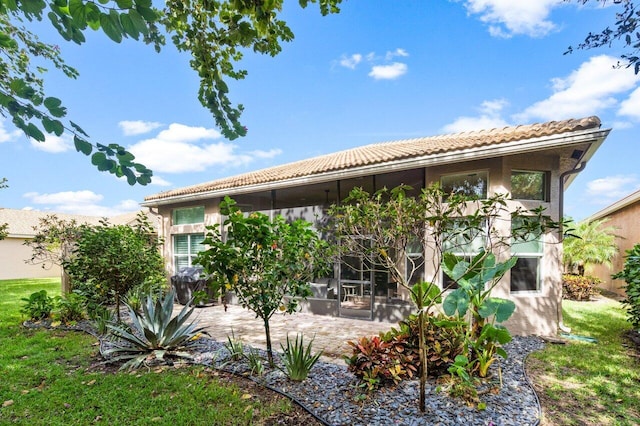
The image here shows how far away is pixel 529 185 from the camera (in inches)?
335

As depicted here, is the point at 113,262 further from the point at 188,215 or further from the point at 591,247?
the point at 591,247

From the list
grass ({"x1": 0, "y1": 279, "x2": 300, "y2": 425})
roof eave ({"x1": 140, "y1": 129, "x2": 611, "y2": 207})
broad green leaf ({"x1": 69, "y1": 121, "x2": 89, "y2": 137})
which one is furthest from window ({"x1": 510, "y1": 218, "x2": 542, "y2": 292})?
broad green leaf ({"x1": 69, "y1": 121, "x2": 89, "y2": 137})

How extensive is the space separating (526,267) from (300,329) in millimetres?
6116

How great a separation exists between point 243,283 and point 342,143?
1382cm

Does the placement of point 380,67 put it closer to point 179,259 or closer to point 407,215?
point 407,215

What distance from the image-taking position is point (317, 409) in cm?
427

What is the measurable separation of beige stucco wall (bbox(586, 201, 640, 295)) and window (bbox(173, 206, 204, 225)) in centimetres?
1929

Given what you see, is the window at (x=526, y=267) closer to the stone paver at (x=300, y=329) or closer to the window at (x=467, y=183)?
the window at (x=467, y=183)

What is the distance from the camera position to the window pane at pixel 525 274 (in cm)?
835

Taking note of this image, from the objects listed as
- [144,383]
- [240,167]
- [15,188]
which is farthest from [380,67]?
[240,167]

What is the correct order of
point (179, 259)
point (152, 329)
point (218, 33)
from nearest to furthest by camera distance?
1. point (218, 33)
2. point (152, 329)
3. point (179, 259)

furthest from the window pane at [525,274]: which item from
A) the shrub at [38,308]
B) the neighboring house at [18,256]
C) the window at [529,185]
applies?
the neighboring house at [18,256]

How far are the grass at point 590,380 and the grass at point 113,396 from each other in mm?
3928

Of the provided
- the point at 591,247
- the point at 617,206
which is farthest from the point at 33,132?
the point at 617,206
